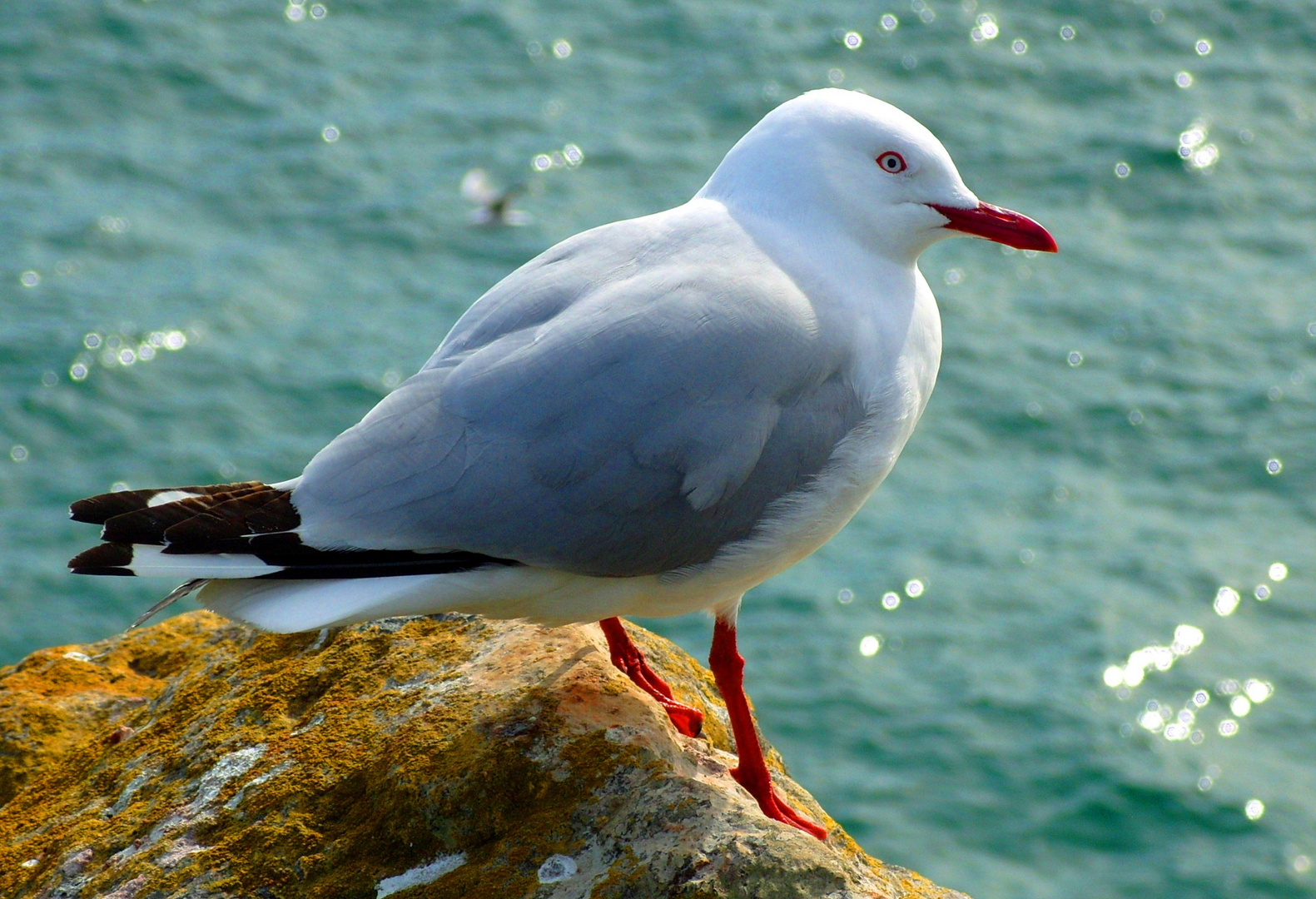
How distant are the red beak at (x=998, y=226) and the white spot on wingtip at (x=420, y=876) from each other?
2260 millimetres

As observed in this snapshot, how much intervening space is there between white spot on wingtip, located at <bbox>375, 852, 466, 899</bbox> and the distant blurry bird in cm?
914

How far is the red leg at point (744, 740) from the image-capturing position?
4285 mm

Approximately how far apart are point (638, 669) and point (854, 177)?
1.55 meters

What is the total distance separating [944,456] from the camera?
36.4 feet

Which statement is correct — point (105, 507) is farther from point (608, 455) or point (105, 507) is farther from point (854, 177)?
point (854, 177)

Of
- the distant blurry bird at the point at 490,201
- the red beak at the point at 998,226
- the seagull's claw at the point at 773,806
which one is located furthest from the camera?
the distant blurry bird at the point at 490,201

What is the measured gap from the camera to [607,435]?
380cm

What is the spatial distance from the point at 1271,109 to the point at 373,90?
8337 millimetres

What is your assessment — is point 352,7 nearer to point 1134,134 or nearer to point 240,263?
point 240,263

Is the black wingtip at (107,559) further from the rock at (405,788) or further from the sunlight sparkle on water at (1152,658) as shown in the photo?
the sunlight sparkle on water at (1152,658)

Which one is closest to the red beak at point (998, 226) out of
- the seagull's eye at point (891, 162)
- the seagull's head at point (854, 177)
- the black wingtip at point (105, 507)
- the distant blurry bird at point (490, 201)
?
the seagull's head at point (854, 177)

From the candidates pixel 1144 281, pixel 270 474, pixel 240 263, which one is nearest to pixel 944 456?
pixel 1144 281

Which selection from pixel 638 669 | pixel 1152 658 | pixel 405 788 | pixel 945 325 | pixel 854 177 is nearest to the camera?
pixel 405 788

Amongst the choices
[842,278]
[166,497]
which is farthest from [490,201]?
[166,497]
